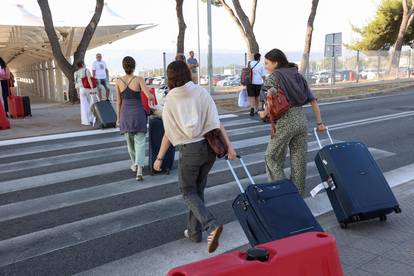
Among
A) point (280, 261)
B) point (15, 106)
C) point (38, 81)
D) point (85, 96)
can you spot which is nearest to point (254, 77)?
point (85, 96)

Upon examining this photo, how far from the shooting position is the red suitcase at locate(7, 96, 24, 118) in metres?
14.0

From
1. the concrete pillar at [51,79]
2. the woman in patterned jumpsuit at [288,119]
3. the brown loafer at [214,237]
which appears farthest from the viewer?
the concrete pillar at [51,79]

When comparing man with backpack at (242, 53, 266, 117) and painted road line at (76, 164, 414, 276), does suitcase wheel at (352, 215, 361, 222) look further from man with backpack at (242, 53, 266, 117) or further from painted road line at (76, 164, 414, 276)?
man with backpack at (242, 53, 266, 117)

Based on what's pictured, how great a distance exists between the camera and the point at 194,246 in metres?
4.25

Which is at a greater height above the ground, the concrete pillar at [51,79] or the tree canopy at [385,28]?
the tree canopy at [385,28]

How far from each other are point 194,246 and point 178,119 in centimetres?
124

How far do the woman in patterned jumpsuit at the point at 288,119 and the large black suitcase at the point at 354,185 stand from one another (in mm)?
422

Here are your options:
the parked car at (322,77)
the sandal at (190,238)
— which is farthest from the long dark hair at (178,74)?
the parked car at (322,77)

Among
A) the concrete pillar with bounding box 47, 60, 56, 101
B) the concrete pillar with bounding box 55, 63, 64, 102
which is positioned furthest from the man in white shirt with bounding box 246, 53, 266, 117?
the concrete pillar with bounding box 47, 60, 56, 101

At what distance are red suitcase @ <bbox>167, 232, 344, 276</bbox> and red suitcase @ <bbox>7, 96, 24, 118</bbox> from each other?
13337 mm

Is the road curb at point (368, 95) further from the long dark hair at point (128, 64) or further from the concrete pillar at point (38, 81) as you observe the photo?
the concrete pillar at point (38, 81)

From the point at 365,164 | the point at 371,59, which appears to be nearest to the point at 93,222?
the point at 365,164

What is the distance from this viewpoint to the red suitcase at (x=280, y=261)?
82.0 inches

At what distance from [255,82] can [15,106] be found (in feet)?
24.4
